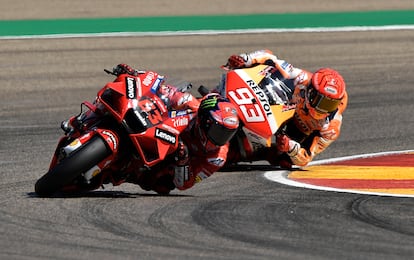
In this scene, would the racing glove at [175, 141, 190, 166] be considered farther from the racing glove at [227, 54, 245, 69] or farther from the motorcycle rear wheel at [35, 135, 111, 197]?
the racing glove at [227, 54, 245, 69]

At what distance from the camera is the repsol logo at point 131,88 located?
32.2 feet

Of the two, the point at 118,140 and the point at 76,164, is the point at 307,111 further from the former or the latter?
the point at 76,164

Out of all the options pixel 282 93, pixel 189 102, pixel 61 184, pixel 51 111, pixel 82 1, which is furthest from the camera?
pixel 82 1

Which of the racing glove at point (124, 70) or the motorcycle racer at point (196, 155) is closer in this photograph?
the motorcycle racer at point (196, 155)

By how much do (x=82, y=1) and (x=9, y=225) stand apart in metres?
15.5

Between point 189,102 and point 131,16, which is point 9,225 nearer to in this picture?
point 189,102

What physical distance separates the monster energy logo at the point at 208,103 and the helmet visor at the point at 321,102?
5.55 ft

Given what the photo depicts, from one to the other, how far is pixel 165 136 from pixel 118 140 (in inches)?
17.8

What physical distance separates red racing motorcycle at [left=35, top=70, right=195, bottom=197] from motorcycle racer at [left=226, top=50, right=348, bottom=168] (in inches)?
65.5

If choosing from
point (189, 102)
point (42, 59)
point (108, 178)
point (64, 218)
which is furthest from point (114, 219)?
point (42, 59)

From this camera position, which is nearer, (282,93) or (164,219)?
(164,219)

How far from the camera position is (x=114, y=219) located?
8883 millimetres

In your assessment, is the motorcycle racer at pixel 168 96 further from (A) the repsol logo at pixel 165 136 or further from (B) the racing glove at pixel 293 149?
(B) the racing glove at pixel 293 149

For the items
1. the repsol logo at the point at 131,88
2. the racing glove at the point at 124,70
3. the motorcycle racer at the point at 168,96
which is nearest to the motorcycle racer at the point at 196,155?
the motorcycle racer at the point at 168,96
